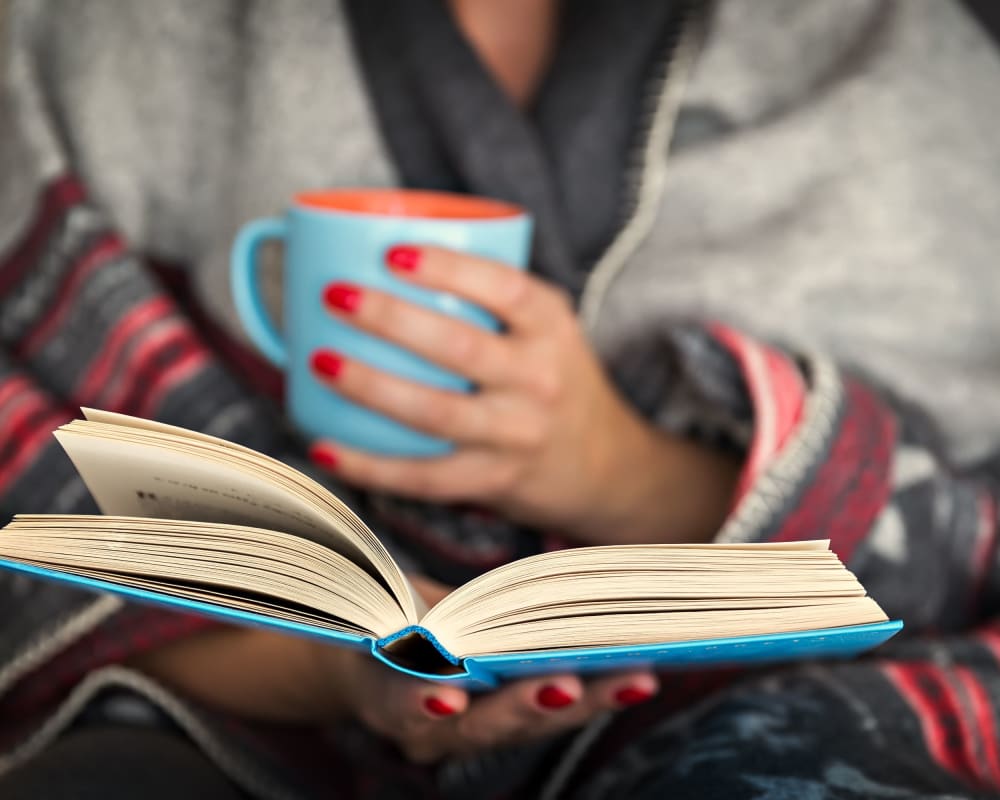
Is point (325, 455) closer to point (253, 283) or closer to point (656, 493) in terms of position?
point (253, 283)

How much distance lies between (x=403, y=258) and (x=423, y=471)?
0.48 ft

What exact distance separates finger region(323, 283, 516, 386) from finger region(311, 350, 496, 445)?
0.07ft

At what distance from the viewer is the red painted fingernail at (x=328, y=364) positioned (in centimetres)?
58

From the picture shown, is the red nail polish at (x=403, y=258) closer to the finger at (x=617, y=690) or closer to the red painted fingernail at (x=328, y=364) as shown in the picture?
the red painted fingernail at (x=328, y=364)

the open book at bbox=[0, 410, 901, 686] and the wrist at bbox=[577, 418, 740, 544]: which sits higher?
the open book at bbox=[0, 410, 901, 686]

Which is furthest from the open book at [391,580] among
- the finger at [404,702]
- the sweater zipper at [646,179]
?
the sweater zipper at [646,179]

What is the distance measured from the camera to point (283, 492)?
33cm

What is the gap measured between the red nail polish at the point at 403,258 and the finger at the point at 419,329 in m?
0.02

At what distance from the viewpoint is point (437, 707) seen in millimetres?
454

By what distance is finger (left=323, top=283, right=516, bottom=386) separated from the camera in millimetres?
562

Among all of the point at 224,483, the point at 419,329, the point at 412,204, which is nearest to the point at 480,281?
the point at 419,329

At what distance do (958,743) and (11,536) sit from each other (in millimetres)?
504

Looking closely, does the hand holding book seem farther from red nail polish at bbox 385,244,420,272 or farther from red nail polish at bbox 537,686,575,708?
red nail polish at bbox 385,244,420,272

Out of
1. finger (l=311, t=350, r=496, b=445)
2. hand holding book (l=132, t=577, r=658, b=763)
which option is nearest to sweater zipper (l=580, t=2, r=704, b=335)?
finger (l=311, t=350, r=496, b=445)
